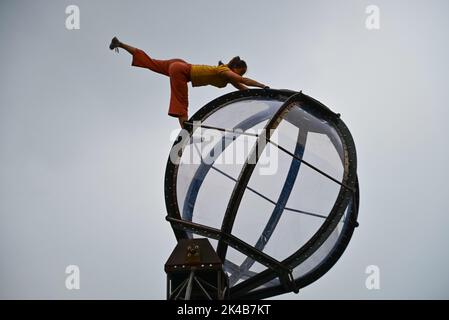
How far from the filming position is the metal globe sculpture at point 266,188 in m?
6.91

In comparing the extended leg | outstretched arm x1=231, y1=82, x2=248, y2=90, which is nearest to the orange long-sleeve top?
outstretched arm x1=231, y1=82, x2=248, y2=90

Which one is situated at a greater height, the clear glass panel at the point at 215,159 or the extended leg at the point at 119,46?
the extended leg at the point at 119,46

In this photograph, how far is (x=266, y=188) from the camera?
7.40 metres

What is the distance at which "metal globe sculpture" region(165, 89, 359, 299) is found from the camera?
22.7 ft

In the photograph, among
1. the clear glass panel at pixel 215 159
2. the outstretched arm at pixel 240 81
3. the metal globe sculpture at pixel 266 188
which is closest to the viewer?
the metal globe sculpture at pixel 266 188

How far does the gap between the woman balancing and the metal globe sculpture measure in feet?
1.17

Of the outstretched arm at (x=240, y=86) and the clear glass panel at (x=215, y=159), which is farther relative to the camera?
the outstretched arm at (x=240, y=86)

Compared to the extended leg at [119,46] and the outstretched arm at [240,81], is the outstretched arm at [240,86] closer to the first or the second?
the outstretched arm at [240,81]

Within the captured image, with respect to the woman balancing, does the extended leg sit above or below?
above

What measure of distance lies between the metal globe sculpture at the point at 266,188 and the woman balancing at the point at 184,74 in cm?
36

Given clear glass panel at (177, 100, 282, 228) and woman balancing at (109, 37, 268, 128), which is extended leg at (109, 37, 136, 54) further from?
clear glass panel at (177, 100, 282, 228)

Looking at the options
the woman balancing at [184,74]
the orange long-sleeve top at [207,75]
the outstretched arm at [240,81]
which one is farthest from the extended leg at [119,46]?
the outstretched arm at [240,81]

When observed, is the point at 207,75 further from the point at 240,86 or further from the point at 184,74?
the point at 240,86

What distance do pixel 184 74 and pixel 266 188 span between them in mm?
1820
